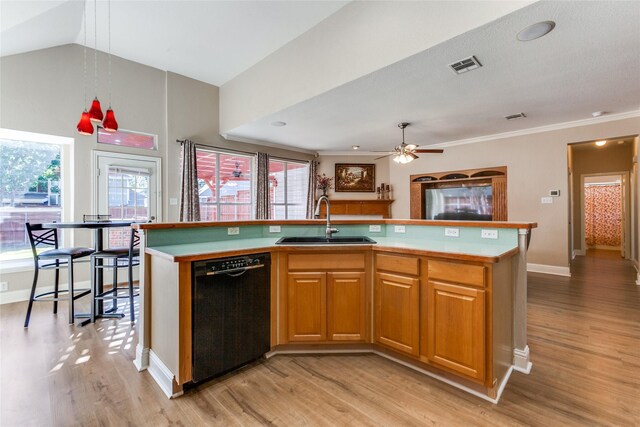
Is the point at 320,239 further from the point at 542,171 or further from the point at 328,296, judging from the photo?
the point at 542,171

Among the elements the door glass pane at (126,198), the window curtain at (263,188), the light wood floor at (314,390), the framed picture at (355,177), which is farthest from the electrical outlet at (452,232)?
the framed picture at (355,177)

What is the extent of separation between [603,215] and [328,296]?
31.8 feet

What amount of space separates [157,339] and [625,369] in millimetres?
3424

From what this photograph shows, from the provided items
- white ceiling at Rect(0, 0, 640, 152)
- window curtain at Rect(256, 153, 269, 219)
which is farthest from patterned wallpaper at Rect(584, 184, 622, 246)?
window curtain at Rect(256, 153, 269, 219)

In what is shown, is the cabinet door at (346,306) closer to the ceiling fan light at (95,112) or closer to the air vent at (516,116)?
the ceiling fan light at (95,112)

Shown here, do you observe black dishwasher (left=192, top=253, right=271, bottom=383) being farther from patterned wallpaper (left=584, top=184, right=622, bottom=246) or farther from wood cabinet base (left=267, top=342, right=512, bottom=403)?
patterned wallpaper (left=584, top=184, right=622, bottom=246)

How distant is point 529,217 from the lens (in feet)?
17.6

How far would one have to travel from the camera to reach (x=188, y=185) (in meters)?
4.90

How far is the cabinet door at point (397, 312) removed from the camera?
2037 millimetres

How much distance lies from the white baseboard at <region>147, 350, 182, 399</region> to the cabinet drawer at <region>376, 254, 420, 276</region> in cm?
162

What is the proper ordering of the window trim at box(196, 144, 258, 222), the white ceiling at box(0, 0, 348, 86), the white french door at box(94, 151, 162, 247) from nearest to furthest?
the white ceiling at box(0, 0, 348, 86) < the white french door at box(94, 151, 162, 247) < the window trim at box(196, 144, 258, 222)

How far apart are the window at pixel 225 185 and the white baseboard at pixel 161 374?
3.46 m

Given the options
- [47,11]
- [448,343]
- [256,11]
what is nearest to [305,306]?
[448,343]

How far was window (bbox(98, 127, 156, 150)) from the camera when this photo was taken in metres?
4.30
